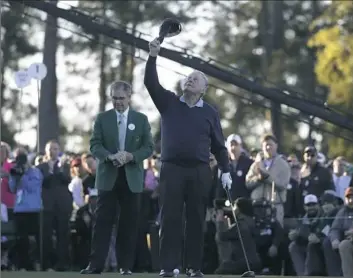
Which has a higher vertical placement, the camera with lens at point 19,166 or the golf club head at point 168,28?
the golf club head at point 168,28

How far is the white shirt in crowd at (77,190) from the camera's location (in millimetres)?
21062

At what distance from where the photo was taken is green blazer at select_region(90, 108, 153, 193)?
47.0 ft

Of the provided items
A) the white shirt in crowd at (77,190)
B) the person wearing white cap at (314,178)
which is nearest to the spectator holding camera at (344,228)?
the person wearing white cap at (314,178)

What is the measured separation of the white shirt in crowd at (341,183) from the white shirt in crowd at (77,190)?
425 centimetres

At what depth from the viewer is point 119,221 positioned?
1454cm

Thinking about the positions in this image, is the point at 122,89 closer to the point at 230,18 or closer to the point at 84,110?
the point at 230,18

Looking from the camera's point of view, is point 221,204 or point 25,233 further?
point 25,233

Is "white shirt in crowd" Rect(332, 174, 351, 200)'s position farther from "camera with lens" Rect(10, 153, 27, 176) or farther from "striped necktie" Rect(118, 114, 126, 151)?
"striped necktie" Rect(118, 114, 126, 151)

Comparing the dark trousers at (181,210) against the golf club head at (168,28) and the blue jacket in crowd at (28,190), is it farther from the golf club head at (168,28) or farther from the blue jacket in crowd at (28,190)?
the blue jacket in crowd at (28,190)

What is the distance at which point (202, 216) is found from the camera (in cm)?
1367

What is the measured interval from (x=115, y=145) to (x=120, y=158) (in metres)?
0.40

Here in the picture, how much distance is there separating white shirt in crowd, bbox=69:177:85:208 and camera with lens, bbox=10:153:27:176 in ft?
3.39

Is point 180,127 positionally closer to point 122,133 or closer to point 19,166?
point 122,133

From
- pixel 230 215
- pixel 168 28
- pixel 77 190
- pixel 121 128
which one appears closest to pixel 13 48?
pixel 77 190
